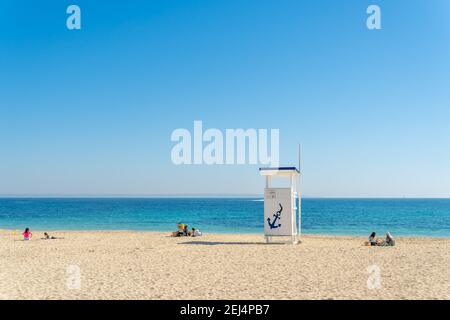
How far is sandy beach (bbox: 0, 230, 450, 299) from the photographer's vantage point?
30.6ft

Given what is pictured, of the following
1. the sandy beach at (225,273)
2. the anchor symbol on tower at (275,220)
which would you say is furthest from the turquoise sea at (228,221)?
the sandy beach at (225,273)

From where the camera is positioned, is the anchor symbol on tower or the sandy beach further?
the anchor symbol on tower

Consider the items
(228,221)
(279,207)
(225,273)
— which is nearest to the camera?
(225,273)

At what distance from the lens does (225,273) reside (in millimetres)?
11883

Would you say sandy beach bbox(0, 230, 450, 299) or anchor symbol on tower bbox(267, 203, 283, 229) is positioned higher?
anchor symbol on tower bbox(267, 203, 283, 229)

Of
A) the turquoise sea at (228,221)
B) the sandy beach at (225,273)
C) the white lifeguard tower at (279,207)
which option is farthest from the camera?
the turquoise sea at (228,221)

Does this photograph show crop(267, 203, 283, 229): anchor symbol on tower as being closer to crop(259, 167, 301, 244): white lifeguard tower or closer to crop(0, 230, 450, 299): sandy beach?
crop(259, 167, 301, 244): white lifeguard tower

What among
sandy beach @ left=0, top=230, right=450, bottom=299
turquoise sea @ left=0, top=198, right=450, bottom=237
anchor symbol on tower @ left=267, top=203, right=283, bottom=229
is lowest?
turquoise sea @ left=0, top=198, right=450, bottom=237

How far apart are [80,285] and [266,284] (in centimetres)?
421

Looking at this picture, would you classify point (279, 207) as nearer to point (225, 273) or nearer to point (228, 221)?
point (225, 273)

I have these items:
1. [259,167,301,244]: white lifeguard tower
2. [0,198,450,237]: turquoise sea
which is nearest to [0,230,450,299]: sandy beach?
[259,167,301,244]: white lifeguard tower

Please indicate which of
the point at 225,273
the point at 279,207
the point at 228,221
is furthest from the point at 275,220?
the point at 228,221

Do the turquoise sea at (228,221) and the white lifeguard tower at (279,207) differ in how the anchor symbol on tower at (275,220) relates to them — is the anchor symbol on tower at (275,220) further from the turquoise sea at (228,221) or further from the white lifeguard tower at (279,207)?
the turquoise sea at (228,221)

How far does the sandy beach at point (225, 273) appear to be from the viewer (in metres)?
9.32
